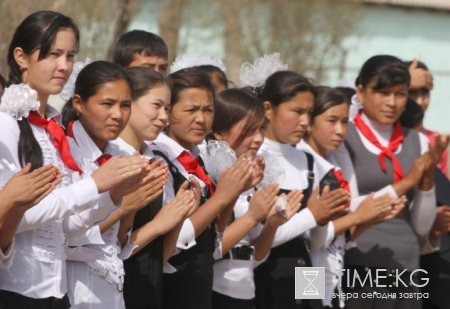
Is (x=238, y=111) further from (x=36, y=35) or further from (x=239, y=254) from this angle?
(x=36, y=35)

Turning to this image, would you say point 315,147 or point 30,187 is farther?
point 315,147

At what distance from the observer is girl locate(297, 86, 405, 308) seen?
20.9 ft

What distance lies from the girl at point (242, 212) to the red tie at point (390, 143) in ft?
3.70

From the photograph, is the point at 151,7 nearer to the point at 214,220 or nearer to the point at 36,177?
the point at 214,220

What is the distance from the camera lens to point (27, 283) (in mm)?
4262

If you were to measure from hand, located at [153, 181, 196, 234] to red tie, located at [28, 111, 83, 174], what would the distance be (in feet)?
1.62

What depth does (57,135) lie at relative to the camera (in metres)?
4.52

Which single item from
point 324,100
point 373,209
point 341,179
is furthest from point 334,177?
point 324,100

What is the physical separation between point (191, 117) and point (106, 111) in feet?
2.32

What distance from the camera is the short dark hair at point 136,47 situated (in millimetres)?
6102

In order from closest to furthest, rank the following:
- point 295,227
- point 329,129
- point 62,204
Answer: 1. point 62,204
2. point 295,227
3. point 329,129

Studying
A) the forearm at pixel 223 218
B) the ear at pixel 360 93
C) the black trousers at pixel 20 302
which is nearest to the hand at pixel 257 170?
the forearm at pixel 223 218

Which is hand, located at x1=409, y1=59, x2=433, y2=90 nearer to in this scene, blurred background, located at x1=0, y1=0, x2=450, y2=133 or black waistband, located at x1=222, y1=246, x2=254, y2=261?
black waistband, located at x1=222, y1=246, x2=254, y2=261

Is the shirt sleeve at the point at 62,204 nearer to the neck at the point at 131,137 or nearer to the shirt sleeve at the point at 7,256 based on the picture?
the shirt sleeve at the point at 7,256
